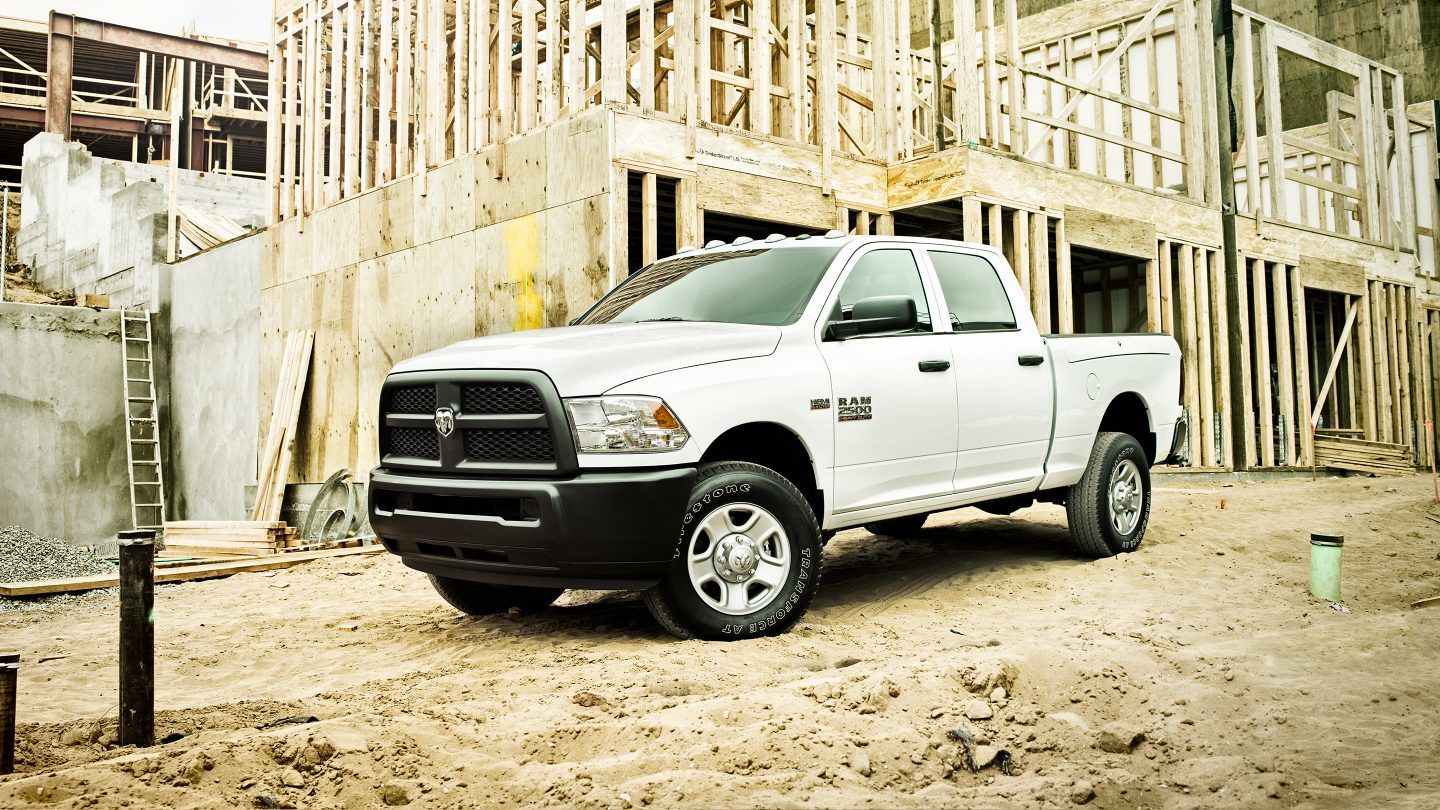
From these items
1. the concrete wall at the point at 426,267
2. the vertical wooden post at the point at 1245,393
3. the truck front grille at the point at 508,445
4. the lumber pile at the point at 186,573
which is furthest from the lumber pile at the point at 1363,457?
the truck front grille at the point at 508,445

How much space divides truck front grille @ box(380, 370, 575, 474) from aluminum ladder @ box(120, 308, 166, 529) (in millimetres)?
12784

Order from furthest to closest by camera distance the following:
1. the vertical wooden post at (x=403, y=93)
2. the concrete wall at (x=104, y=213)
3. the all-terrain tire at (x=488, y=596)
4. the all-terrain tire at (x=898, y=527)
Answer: the concrete wall at (x=104, y=213)
the vertical wooden post at (x=403, y=93)
the all-terrain tire at (x=898, y=527)
the all-terrain tire at (x=488, y=596)

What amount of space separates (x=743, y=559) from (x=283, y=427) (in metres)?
10.8

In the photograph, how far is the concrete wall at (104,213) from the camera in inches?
754

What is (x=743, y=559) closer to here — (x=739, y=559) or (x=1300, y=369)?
(x=739, y=559)

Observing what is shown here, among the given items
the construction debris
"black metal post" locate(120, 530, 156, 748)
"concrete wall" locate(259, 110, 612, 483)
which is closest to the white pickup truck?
"black metal post" locate(120, 530, 156, 748)

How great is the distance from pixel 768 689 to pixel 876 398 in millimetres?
1951

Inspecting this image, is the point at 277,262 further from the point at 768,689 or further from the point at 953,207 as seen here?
the point at 768,689

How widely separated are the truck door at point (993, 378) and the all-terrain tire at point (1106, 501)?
0.62 meters

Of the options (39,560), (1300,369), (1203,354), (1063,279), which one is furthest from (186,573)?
(1300,369)

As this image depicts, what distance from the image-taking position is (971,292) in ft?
22.2

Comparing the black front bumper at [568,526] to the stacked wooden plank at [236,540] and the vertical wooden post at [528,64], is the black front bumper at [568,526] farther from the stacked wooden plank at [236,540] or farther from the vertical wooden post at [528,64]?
the vertical wooden post at [528,64]

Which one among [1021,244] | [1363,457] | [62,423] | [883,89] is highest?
[883,89]

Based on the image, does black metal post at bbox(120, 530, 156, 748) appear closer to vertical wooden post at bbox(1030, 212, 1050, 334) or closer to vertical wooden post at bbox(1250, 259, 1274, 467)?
vertical wooden post at bbox(1030, 212, 1050, 334)
